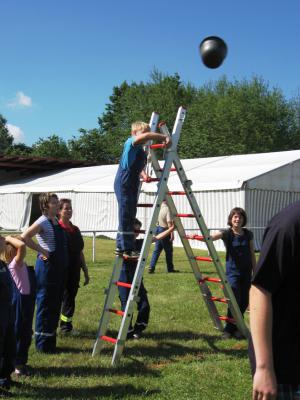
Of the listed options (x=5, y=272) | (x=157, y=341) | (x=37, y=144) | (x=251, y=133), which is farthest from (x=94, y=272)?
(x=37, y=144)

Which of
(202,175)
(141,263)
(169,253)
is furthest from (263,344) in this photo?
(202,175)

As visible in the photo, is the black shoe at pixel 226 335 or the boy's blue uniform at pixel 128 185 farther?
the black shoe at pixel 226 335

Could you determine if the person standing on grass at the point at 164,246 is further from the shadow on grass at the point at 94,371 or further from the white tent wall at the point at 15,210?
the white tent wall at the point at 15,210

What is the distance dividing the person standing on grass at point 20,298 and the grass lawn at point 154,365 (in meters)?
0.23

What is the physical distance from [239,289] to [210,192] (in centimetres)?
1207

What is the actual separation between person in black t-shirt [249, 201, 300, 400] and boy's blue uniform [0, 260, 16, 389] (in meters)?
2.56

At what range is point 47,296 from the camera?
5.53 metres

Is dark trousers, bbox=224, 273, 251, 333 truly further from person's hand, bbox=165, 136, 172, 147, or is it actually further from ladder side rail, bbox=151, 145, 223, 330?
person's hand, bbox=165, 136, 172, 147

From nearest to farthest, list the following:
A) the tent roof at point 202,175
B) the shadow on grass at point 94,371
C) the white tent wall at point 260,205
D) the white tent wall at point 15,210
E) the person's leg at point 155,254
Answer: the shadow on grass at point 94,371 → the person's leg at point 155,254 → the white tent wall at point 260,205 → the tent roof at point 202,175 → the white tent wall at point 15,210

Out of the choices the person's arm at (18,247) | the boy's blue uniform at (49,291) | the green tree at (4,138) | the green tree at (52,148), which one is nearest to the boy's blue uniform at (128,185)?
the boy's blue uniform at (49,291)

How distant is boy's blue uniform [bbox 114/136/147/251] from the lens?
549cm

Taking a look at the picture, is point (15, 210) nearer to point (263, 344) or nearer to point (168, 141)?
point (168, 141)

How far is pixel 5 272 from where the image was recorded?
4387mm

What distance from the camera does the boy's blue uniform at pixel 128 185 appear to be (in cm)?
549
